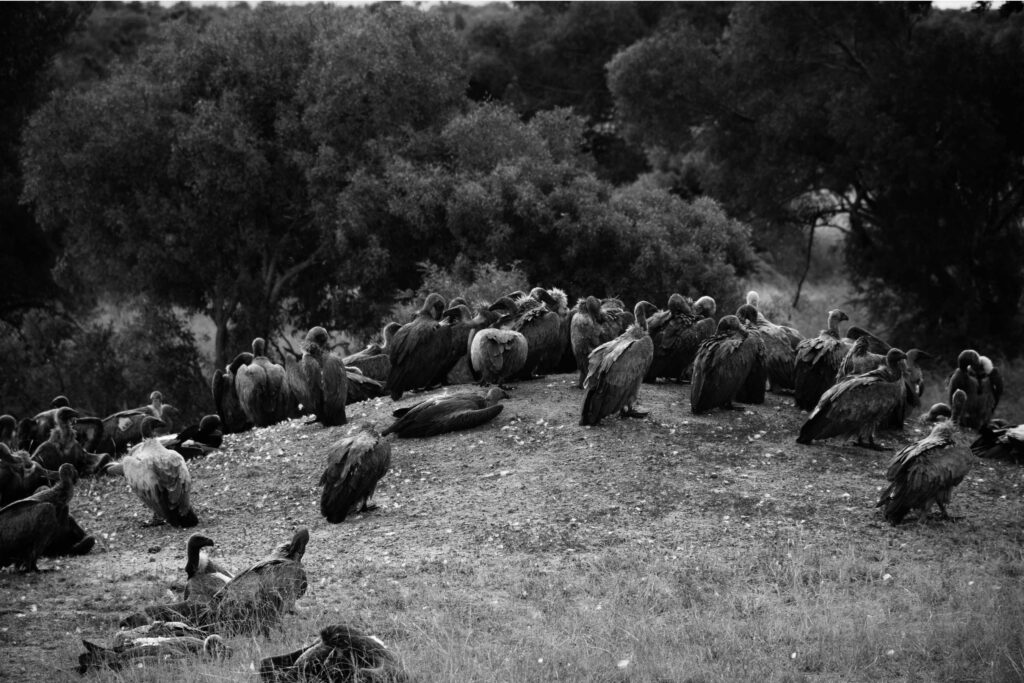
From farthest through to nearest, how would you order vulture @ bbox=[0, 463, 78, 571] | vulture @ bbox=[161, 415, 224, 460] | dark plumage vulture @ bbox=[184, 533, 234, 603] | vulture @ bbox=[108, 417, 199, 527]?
vulture @ bbox=[161, 415, 224, 460] < vulture @ bbox=[108, 417, 199, 527] < vulture @ bbox=[0, 463, 78, 571] < dark plumage vulture @ bbox=[184, 533, 234, 603]

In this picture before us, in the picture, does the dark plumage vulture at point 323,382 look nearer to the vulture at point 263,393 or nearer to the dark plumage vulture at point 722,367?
the vulture at point 263,393

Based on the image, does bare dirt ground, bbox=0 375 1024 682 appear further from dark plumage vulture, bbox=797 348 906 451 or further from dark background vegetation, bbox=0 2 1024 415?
dark background vegetation, bbox=0 2 1024 415

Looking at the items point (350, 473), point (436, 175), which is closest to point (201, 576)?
point (350, 473)

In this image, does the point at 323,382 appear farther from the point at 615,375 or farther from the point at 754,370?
the point at 754,370

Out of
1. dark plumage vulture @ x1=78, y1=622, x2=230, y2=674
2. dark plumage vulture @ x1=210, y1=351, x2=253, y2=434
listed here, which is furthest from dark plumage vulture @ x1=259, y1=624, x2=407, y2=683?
Result: dark plumage vulture @ x1=210, y1=351, x2=253, y2=434

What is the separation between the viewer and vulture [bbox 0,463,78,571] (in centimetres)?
995

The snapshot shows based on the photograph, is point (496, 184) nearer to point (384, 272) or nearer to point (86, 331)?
point (384, 272)

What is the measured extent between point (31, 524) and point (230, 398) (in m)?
6.52

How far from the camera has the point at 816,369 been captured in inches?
558

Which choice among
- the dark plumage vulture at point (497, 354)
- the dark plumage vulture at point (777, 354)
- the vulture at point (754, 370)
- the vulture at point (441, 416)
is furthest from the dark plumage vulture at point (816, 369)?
the vulture at point (441, 416)

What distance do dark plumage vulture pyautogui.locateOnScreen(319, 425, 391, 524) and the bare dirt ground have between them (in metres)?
0.24

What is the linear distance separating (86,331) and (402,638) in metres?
25.1

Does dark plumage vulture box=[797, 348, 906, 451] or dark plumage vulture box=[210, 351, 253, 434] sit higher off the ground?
dark plumage vulture box=[797, 348, 906, 451]

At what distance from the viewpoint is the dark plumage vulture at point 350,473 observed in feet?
35.6
